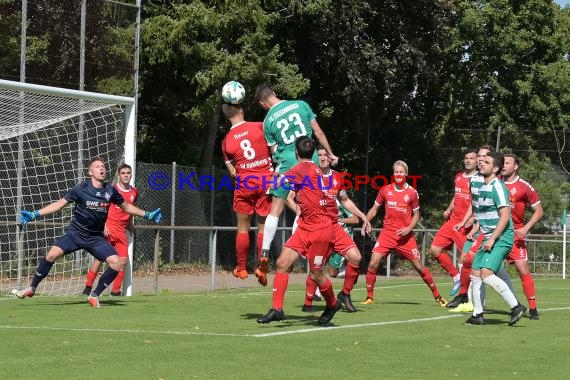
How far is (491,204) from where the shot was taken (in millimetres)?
13438

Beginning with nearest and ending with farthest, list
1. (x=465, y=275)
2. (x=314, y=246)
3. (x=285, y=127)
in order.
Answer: (x=314, y=246)
(x=285, y=127)
(x=465, y=275)

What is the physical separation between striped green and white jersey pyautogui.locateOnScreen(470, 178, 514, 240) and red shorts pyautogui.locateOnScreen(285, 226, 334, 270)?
2.41 metres

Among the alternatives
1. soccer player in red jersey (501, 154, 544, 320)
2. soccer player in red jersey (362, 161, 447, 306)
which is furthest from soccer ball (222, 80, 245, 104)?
soccer player in red jersey (362, 161, 447, 306)

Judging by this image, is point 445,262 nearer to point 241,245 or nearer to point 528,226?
point 528,226

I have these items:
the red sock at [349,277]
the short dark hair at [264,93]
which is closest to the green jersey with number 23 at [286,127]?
the short dark hair at [264,93]

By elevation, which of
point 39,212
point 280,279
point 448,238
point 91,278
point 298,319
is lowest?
point 298,319

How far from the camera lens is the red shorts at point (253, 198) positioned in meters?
13.2

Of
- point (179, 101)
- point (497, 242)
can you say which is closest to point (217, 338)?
point (497, 242)

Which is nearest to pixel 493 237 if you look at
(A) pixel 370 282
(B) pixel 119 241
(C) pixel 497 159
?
(C) pixel 497 159

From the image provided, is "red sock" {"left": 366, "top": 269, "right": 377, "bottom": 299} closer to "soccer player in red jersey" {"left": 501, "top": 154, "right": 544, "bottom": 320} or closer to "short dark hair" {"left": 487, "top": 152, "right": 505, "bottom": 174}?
"soccer player in red jersey" {"left": 501, "top": 154, "right": 544, "bottom": 320}

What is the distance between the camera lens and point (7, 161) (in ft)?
64.1

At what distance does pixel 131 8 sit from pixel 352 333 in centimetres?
1012

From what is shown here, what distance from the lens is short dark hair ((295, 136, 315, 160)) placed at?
38.6ft

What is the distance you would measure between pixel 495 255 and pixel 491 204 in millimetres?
601
